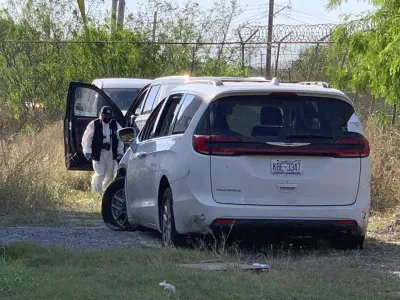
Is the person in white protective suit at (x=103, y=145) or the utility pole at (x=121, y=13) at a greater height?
the utility pole at (x=121, y=13)

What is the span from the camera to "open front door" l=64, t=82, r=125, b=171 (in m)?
16.1

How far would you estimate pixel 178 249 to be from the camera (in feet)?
28.3

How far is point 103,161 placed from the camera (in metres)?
15.8

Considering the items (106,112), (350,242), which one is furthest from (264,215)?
(106,112)

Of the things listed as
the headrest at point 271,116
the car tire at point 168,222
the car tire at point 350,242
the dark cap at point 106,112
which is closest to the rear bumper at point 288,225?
the car tire at point 350,242

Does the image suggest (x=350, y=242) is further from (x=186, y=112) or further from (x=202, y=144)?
(x=186, y=112)

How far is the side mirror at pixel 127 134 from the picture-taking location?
36.6 ft

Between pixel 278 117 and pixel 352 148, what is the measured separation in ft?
2.58

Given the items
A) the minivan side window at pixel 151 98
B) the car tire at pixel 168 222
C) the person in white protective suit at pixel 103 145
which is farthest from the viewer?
the person in white protective suit at pixel 103 145

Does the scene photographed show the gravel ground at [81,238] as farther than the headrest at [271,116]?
Yes

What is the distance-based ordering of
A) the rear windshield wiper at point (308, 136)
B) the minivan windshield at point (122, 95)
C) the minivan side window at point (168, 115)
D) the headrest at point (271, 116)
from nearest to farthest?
the rear windshield wiper at point (308, 136), the headrest at point (271, 116), the minivan side window at point (168, 115), the minivan windshield at point (122, 95)

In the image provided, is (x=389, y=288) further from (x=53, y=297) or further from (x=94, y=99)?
(x=94, y=99)

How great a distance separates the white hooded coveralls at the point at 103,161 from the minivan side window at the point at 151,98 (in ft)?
2.78

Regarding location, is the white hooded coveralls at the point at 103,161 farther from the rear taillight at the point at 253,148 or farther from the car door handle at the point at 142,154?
the rear taillight at the point at 253,148
